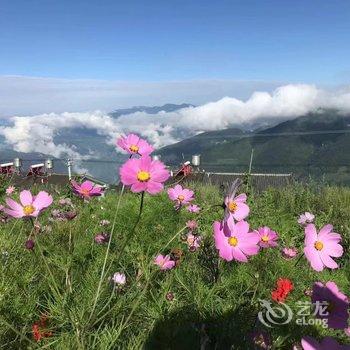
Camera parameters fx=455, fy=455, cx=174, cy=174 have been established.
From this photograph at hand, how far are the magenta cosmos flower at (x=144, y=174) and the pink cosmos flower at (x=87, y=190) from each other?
0.62 meters

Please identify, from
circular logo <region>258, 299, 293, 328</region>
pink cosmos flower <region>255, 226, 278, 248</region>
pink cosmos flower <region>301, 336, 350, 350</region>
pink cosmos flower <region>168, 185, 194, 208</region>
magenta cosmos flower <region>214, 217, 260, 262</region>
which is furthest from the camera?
pink cosmos flower <region>168, 185, 194, 208</region>

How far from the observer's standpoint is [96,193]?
226 centimetres

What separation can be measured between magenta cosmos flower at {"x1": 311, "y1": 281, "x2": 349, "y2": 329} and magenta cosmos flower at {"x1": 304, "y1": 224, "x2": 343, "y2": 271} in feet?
0.81

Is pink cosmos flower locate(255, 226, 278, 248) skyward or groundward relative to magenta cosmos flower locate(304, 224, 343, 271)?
groundward

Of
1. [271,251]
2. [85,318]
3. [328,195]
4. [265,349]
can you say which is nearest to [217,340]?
[265,349]

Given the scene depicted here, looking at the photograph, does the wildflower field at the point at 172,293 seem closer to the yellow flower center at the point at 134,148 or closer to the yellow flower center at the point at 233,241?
the yellow flower center at the point at 233,241

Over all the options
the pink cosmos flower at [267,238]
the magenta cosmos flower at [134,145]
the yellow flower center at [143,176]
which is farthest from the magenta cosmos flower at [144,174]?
the pink cosmos flower at [267,238]

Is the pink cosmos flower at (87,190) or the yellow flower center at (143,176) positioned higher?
the yellow flower center at (143,176)

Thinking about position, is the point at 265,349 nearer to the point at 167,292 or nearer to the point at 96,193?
the point at 167,292

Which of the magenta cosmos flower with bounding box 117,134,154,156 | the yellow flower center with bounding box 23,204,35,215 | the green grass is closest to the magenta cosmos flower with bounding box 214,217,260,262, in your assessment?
the green grass

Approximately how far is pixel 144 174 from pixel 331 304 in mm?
770

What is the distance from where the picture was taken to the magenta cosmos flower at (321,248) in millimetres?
1645

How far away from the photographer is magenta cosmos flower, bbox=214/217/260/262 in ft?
5.31

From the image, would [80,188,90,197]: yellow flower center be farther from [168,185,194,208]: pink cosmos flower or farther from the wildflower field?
[168,185,194,208]: pink cosmos flower
